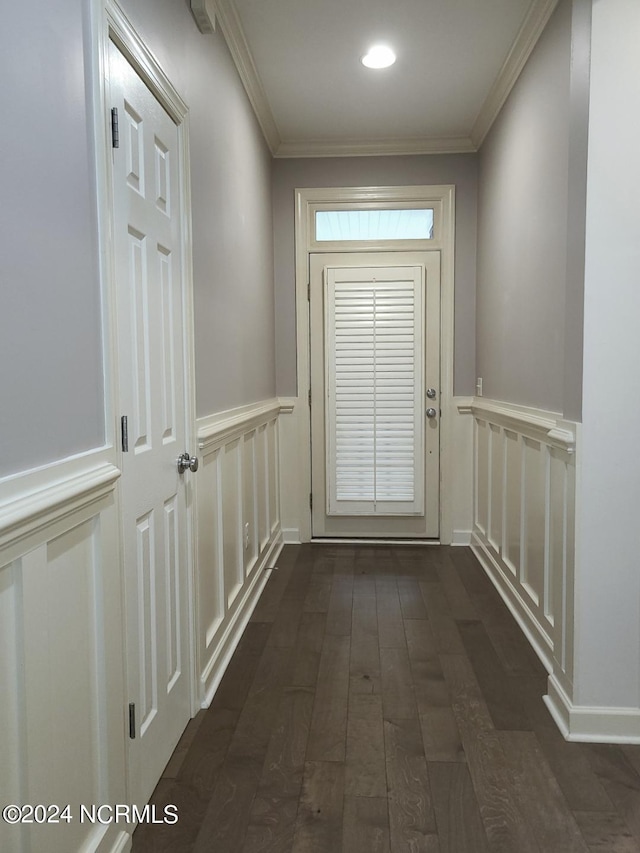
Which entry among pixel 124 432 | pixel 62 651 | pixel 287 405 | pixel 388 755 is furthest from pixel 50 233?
pixel 287 405

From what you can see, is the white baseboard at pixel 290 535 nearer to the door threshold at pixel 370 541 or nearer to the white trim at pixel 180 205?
the door threshold at pixel 370 541

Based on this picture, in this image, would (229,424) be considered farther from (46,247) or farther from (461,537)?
(461,537)

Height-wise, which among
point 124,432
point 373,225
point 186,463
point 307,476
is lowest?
point 307,476

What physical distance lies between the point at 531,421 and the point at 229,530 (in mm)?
1393

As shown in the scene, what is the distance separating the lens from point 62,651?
1.13 metres

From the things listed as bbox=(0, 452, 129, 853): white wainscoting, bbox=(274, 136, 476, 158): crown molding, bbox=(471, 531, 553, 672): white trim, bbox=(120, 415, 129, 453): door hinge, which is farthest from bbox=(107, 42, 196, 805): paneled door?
bbox=(274, 136, 476, 158): crown molding

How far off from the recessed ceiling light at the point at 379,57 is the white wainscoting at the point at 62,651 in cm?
248

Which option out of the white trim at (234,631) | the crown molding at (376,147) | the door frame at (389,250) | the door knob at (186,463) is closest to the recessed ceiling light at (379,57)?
the crown molding at (376,147)

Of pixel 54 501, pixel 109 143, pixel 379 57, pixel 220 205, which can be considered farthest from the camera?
pixel 379 57

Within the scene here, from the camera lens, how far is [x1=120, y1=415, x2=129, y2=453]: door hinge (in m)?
1.45

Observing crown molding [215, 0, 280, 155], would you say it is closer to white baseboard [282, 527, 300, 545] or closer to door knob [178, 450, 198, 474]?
door knob [178, 450, 198, 474]

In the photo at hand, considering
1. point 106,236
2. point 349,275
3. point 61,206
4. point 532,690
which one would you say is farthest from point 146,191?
point 349,275

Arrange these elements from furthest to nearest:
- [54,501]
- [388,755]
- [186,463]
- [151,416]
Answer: [186,463], [388,755], [151,416], [54,501]

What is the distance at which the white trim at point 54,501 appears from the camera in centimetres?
92
